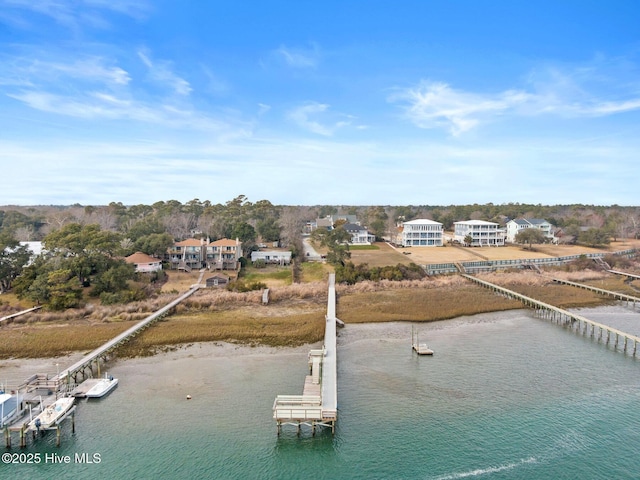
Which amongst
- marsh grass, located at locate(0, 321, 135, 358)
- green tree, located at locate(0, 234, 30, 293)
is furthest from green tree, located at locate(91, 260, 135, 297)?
green tree, located at locate(0, 234, 30, 293)

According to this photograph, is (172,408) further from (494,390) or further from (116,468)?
(494,390)

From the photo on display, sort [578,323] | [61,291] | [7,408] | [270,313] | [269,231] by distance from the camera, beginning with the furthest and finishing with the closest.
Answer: [269,231], [270,313], [61,291], [578,323], [7,408]

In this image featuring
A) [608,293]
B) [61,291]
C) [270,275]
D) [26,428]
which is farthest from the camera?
[270,275]

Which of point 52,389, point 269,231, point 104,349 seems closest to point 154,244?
point 269,231

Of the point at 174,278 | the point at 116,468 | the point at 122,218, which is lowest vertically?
the point at 116,468

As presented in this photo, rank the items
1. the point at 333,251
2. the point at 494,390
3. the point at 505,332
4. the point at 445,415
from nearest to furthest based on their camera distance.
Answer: the point at 445,415, the point at 494,390, the point at 505,332, the point at 333,251

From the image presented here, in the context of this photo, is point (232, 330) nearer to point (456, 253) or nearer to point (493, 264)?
point (493, 264)

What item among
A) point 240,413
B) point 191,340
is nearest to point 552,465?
point 240,413
